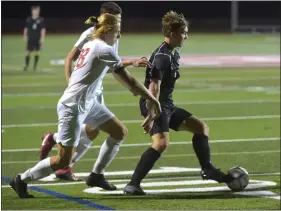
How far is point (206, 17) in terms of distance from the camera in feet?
181

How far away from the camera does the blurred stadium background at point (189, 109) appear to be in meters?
9.63

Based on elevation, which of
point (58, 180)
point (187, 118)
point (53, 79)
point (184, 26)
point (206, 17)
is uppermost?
point (184, 26)

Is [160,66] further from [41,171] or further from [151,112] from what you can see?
[41,171]

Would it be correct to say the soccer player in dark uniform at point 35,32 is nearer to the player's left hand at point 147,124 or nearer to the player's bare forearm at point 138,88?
the player's left hand at point 147,124

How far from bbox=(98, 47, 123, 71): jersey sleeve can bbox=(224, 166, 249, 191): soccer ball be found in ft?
6.86

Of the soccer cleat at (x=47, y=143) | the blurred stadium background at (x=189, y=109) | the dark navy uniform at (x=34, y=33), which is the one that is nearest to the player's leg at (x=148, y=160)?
the blurred stadium background at (x=189, y=109)

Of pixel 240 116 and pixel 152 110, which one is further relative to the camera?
pixel 240 116

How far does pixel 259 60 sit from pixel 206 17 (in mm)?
24298

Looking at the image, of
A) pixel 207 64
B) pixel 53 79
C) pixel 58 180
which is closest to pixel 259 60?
pixel 207 64

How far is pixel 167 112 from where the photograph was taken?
31.6ft

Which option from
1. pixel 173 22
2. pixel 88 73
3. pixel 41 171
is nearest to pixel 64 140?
pixel 41 171

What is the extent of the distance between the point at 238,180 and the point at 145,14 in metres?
44.8

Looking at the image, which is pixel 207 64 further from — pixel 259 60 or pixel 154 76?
pixel 154 76

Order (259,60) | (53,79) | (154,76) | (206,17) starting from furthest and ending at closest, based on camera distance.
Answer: (206,17) → (259,60) → (53,79) → (154,76)
